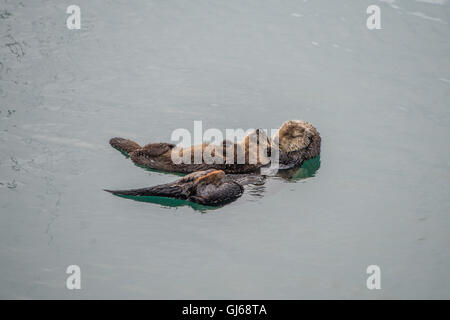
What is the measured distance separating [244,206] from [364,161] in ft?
7.01

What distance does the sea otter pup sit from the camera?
6551 mm

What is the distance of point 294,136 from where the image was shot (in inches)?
282

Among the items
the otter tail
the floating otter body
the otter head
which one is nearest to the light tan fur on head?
the floating otter body

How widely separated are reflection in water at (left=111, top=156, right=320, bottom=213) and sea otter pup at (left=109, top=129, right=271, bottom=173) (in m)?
0.33

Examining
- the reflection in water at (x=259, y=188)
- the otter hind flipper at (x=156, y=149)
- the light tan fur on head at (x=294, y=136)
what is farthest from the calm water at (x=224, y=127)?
the light tan fur on head at (x=294, y=136)

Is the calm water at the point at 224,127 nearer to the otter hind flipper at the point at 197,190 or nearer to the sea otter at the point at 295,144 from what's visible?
the otter hind flipper at the point at 197,190

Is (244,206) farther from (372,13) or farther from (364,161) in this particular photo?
(372,13)

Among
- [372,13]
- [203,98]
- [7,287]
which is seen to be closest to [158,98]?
[203,98]

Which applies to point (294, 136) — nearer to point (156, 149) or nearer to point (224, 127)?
point (224, 127)

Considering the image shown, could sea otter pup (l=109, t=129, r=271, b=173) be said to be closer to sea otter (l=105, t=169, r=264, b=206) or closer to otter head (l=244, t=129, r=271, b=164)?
otter head (l=244, t=129, r=271, b=164)

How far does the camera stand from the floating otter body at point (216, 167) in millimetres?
6027

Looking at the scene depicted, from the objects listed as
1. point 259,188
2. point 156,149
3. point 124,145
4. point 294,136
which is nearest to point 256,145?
point 259,188

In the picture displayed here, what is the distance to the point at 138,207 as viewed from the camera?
595 centimetres

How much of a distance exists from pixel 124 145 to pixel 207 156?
1130 mm
